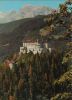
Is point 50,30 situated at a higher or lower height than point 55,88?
higher

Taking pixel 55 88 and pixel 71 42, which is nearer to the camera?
pixel 71 42

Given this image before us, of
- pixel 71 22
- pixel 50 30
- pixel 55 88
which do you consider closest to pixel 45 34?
pixel 50 30

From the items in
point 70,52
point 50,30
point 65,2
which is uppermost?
point 65,2

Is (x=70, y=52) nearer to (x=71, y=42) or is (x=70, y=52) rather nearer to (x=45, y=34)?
(x=71, y=42)

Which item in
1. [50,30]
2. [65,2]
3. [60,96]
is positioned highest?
[65,2]

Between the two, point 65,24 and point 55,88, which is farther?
point 55,88

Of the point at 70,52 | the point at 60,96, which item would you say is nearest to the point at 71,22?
the point at 70,52

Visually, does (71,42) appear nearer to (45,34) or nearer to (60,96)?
(45,34)

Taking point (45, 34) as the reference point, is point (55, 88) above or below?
below
